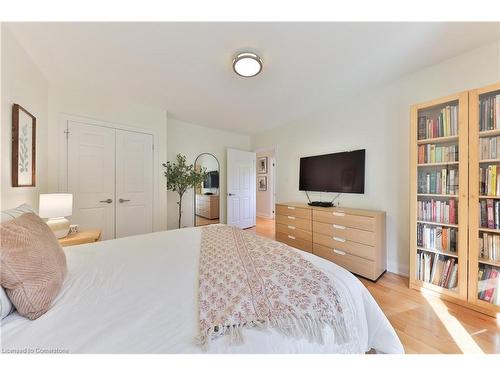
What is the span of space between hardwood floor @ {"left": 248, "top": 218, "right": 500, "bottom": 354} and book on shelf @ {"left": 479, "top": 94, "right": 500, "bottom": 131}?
1.55m

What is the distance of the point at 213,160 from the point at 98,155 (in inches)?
79.1

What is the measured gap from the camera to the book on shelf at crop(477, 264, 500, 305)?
61.3 inches

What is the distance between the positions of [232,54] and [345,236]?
7.63 feet

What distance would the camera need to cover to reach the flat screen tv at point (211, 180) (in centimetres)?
405

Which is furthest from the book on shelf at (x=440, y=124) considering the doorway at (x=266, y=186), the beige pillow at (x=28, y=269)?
the doorway at (x=266, y=186)

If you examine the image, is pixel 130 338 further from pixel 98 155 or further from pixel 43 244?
pixel 98 155

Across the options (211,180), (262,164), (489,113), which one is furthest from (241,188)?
(489,113)

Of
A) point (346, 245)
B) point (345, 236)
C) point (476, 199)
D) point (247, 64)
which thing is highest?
point (247, 64)

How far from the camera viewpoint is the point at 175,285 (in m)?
0.98

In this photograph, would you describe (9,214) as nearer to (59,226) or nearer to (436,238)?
(59,226)

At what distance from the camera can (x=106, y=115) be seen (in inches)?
104

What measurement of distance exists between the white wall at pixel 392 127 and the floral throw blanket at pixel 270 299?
1.86 m
